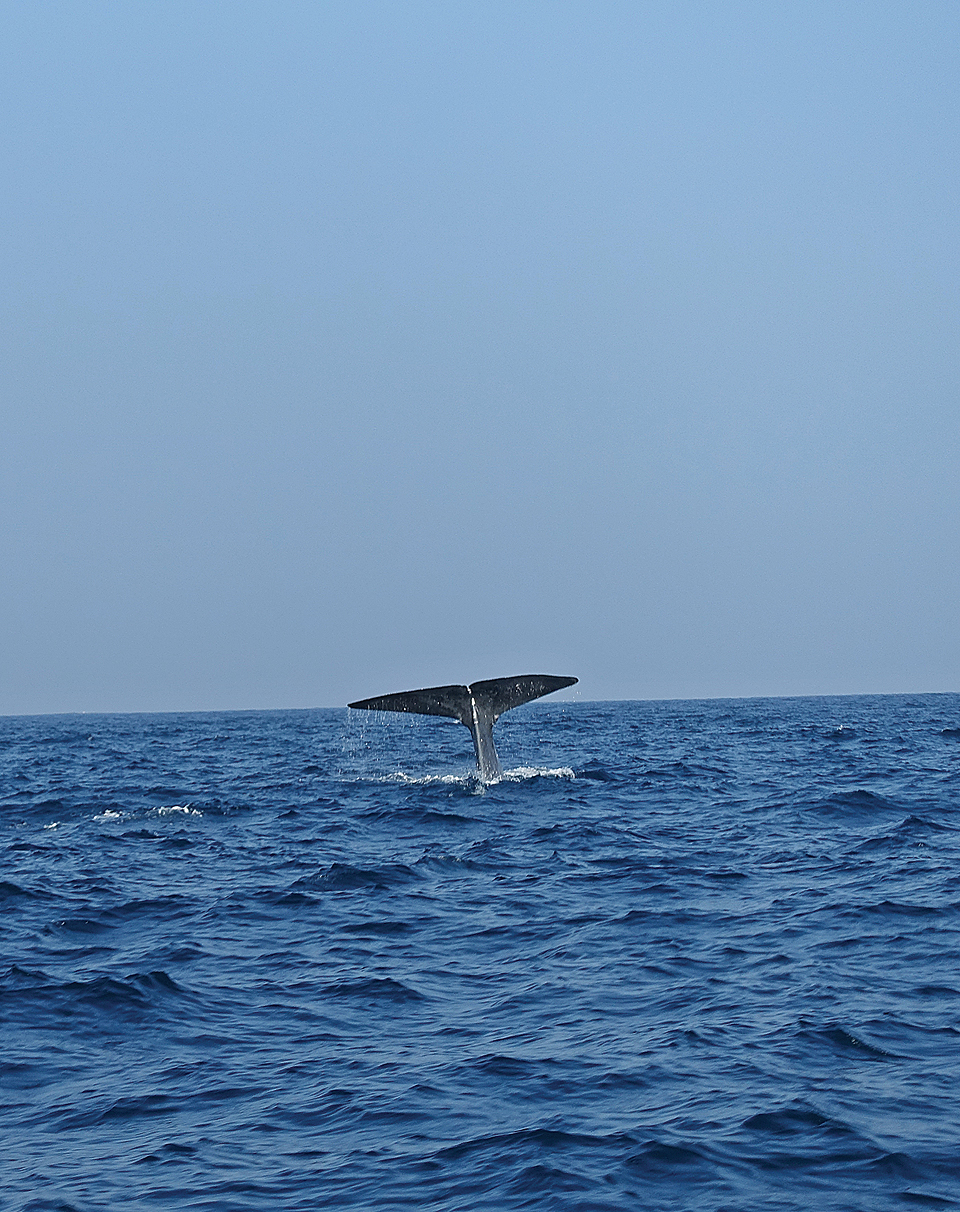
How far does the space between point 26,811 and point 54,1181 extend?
20546 millimetres

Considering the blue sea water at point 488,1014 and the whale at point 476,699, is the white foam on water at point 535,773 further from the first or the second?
the blue sea water at point 488,1014

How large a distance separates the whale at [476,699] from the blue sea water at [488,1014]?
8.07 ft

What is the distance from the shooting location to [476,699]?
82.0 feet

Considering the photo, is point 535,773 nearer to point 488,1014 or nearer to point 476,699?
point 476,699

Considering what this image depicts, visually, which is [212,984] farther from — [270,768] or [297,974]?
[270,768]

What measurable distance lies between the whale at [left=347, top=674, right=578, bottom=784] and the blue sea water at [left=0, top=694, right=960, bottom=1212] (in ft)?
8.07

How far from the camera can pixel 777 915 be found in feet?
43.1

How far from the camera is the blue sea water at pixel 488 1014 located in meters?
7.12

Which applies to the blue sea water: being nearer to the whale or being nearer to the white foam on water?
the whale

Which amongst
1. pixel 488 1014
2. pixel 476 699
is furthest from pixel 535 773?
pixel 488 1014

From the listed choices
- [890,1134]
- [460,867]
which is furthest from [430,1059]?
[460,867]

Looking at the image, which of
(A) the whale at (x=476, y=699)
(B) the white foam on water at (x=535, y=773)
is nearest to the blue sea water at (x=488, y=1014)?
(A) the whale at (x=476, y=699)

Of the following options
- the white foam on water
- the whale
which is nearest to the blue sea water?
the whale

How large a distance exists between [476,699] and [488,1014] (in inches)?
592
